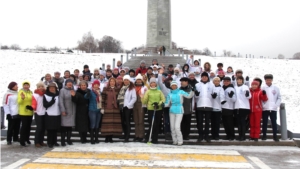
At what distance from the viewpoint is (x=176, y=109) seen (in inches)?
326

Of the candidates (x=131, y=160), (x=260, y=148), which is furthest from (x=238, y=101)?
(x=131, y=160)

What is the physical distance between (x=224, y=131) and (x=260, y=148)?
1461 mm

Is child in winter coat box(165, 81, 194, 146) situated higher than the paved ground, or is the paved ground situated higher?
child in winter coat box(165, 81, 194, 146)

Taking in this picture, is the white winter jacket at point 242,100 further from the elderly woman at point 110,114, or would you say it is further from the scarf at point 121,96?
the elderly woman at point 110,114

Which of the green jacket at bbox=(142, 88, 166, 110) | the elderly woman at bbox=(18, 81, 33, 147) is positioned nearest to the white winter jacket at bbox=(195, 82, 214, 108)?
the green jacket at bbox=(142, 88, 166, 110)

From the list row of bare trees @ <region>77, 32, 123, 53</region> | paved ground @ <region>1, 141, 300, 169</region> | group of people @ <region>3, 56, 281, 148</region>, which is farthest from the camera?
row of bare trees @ <region>77, 32, 123, 53</region>

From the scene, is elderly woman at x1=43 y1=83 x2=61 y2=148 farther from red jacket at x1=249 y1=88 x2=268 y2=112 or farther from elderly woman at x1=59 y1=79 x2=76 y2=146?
red jacket at x1=249 y1=88 x2=268 y2=112

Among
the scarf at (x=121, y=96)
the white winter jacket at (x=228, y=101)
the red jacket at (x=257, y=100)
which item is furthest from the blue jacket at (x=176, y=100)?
the red jacket at (x=257, y=100)

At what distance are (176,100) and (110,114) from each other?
199 cm

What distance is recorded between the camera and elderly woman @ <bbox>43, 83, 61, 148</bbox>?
796cm

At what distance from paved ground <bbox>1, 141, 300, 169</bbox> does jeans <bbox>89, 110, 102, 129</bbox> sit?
57cm

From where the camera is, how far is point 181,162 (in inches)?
263

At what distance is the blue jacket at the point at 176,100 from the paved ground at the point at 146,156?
104 centimetres

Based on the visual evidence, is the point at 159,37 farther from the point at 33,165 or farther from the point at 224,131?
the point at 33,165
